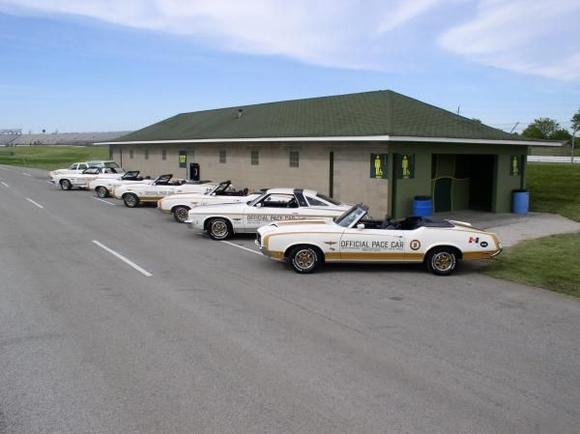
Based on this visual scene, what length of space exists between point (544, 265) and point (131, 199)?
16829 millimetres

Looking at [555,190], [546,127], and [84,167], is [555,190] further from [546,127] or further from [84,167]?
[546,127]

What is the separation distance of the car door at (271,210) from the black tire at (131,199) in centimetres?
1000

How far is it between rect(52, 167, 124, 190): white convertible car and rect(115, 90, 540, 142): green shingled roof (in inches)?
155

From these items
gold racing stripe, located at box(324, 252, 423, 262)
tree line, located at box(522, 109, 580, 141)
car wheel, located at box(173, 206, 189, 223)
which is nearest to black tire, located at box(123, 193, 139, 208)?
car wheel, located at box(173, 206, 189, 223)

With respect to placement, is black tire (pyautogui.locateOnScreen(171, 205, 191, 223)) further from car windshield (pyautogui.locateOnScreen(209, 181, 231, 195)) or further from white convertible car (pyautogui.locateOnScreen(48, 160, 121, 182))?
white convertible car (pyautogui.locateOnScreen(48, 160, 121, 182))

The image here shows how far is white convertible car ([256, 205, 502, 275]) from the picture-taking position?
10906mm

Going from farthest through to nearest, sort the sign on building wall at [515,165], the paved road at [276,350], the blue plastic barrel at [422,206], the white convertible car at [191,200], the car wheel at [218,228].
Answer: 1. the sign on building wall at [515,165]
2. the white convertible car at [191,200]
3. the blue plastic barrel at [422,206]
4. the car wheel at [218,228]
5. the paved road at [276,350]

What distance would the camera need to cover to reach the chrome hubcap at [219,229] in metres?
15.1

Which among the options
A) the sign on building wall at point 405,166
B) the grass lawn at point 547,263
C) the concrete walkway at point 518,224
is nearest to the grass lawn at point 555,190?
the grass lawn at point 547,263

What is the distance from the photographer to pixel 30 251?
12.9 m

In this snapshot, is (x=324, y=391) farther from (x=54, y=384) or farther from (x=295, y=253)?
(x=295, y=253)

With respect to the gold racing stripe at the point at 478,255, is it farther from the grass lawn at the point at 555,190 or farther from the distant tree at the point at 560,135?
the distant tree at the point at 560,135

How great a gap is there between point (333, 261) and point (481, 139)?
10.6m

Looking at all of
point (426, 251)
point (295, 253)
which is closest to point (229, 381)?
point (295, 253)
